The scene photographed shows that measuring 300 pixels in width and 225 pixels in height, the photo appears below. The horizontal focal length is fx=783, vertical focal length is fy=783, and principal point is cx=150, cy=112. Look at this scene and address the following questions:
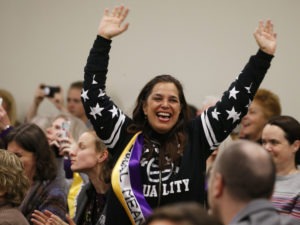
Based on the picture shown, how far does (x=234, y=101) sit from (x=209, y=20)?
241 cm

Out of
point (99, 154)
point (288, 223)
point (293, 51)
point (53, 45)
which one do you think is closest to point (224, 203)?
point (288, 223)

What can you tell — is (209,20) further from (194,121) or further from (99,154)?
(194,121)

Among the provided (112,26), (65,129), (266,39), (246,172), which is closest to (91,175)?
(65,129)

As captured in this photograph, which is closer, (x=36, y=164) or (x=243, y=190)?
(x=243, y=190)

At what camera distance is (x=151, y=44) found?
222 inches

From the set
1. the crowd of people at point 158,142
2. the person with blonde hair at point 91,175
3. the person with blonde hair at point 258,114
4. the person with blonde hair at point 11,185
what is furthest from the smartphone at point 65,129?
the person with blonde hair at point 11,185

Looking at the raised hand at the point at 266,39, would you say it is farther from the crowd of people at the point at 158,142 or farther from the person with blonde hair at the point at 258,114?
the person with blonde hair at the point at 258,114

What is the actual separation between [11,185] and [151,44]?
8.76 ft

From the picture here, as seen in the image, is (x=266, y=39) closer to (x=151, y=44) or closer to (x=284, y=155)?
(x=284, y=155)

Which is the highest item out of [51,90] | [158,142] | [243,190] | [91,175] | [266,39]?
[266,39]

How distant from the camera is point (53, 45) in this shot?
238 inches

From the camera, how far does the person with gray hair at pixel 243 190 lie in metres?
1.98

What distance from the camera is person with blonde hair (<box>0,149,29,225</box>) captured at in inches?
123

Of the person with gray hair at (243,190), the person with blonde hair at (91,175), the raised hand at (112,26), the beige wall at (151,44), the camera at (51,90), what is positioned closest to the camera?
the person with gray hair at (243,190)
